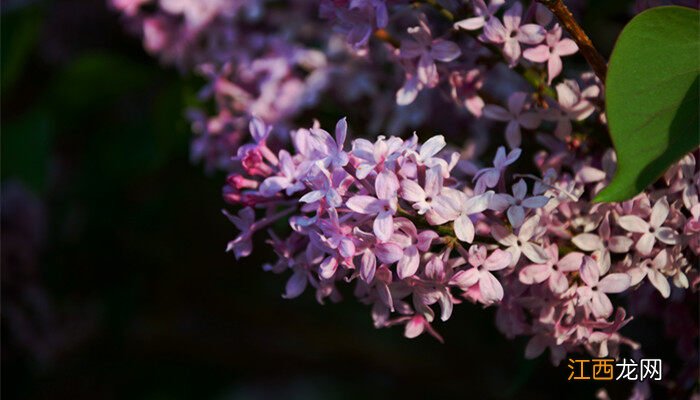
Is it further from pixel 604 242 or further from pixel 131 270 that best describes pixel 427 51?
pixel 131 270

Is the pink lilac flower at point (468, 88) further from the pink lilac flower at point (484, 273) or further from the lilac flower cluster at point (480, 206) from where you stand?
the pink lilac flower at point (484, 273)

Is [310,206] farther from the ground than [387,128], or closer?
farther from the ground

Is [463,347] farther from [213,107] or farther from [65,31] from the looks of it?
[65,31]

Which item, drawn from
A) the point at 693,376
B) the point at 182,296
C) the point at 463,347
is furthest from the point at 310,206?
the point at 182,296

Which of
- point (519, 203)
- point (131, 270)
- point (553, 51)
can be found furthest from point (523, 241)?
point (131, 270)

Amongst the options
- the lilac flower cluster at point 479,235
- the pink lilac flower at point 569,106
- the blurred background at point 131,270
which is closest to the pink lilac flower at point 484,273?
the lilac flower cluster at point 479,235

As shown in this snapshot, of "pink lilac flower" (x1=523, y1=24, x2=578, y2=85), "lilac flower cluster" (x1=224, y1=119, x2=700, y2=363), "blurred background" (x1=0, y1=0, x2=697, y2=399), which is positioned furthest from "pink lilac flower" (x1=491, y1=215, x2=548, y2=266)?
"blurred background" (x1=0, y1=0, x2=697, y2=399)

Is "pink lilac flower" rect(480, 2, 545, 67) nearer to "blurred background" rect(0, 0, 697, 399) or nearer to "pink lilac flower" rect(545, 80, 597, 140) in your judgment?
"pink lilac flower" rect(545, 80, 597, 140)

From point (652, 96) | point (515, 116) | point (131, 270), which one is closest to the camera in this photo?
point (652, 96)
